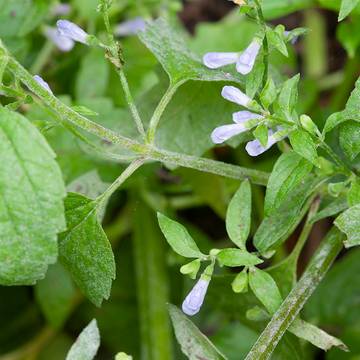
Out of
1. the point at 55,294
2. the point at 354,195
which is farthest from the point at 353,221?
the point at 55,294

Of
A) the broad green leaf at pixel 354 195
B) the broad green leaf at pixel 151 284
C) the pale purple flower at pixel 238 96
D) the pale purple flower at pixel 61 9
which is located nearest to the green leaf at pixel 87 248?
the pale purple flower at pixel 238 96

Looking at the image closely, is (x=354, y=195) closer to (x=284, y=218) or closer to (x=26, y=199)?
(x=284, y=218)

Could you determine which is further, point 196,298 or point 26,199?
point 196,298

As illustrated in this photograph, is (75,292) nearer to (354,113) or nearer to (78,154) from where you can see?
(78,154)

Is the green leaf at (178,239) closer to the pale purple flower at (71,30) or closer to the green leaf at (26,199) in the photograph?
the green leaf at (26,199)

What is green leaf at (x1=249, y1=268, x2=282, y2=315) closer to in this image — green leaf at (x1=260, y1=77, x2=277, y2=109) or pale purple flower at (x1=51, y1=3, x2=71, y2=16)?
green leaf at (x1=260, y1=77, x2=277, y2=109)

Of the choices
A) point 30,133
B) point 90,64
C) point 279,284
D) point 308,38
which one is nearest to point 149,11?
point 90,64
